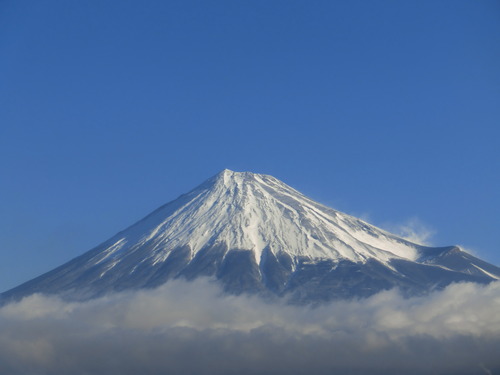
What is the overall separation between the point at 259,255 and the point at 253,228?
6821 mm

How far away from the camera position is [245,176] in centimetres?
18012

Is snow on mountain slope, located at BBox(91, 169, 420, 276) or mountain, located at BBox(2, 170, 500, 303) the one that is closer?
mountain, located at BBox(2, 170, 500, 303)

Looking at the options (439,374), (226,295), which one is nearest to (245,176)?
(226,295)

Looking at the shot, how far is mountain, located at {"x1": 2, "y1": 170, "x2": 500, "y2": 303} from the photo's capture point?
150750 millimetres

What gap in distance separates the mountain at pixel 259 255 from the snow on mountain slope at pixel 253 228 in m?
0.21

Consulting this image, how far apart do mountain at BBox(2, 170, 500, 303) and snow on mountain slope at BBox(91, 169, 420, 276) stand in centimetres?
21

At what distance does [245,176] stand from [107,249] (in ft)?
97.6

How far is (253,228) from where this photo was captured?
529 feet

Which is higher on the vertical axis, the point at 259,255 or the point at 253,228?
the point at 253,228

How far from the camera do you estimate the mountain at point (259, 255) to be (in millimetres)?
150750

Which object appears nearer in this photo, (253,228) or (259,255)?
(259,255)

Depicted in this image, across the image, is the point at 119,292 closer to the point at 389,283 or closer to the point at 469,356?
the point at 389,283

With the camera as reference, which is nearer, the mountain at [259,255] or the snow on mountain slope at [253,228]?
the mountain at [259,255]

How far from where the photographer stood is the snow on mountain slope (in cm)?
15862
